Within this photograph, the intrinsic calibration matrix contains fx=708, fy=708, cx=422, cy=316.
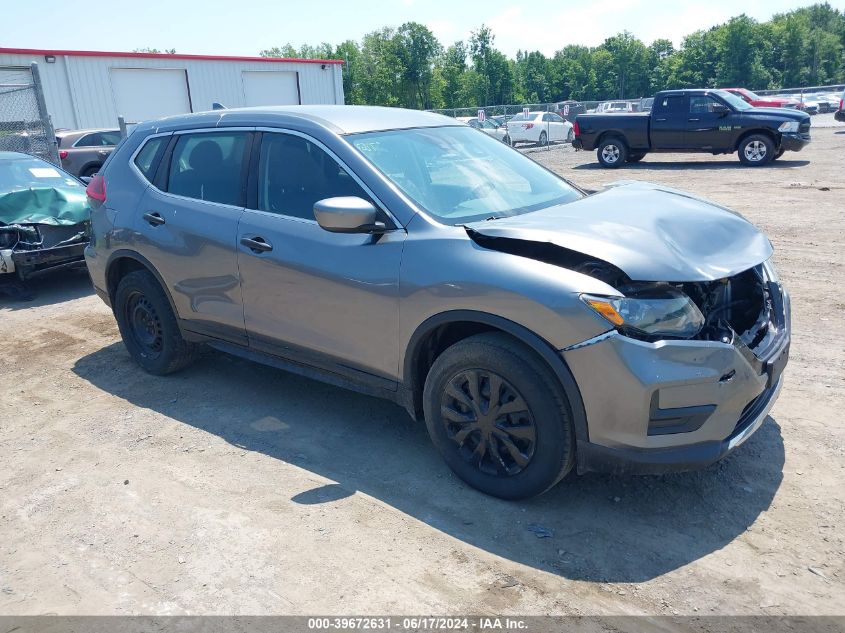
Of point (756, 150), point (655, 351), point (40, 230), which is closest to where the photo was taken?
point (655, 351)

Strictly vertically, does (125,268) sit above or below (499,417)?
above

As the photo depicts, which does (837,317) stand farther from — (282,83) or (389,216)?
(282,83)

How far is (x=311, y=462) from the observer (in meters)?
4.06

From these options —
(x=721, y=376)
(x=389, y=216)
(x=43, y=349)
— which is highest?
(x=389, y=216)

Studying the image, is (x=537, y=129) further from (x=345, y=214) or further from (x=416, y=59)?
(x=416, y=59)

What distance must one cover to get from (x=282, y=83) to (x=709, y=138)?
22.6m

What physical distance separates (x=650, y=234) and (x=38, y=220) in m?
7.39

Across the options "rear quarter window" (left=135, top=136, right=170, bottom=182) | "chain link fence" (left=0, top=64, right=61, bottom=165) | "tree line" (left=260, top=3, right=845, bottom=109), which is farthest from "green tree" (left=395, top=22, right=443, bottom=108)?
"rear quarter window" (left=135, top=136, right=170, bottom=182)

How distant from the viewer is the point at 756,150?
17.7 m

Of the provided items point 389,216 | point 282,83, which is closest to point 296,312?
point 389,216

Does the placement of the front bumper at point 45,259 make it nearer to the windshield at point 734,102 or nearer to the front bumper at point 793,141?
the windshield at point 734,102

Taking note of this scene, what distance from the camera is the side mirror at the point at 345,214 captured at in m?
3.58

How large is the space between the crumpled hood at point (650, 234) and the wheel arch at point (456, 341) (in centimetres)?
42

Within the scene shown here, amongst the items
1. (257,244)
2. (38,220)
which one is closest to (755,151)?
(38,220)
